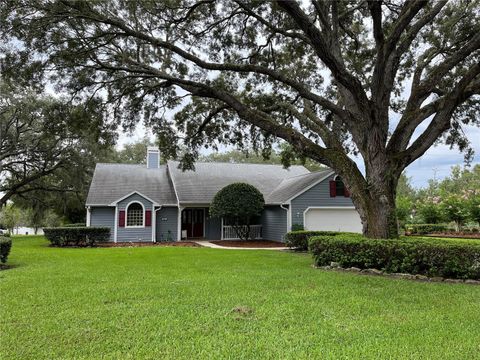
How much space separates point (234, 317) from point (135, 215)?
51.3 feet

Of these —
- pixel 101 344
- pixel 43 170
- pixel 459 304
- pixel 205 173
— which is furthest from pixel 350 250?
pixel 43 170

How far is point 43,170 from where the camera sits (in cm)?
2361

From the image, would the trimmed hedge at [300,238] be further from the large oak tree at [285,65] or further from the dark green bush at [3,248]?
the dark green bush at [3,248]

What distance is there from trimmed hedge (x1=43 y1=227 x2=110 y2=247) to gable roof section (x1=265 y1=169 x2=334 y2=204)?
9.09m

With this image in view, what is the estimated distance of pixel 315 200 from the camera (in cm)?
1866

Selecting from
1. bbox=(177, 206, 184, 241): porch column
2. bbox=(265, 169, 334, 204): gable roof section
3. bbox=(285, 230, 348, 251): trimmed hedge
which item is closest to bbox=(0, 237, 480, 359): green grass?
bbox=(285, 230, 348, 251): trimmed hedge

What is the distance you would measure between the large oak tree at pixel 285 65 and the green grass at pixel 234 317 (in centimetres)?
363

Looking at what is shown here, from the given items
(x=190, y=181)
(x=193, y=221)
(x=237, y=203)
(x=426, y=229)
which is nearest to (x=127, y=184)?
(x=190, y=181)

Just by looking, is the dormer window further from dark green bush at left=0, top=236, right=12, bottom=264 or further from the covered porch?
dark green bush at left=0, top=236, right=12, bottom=264

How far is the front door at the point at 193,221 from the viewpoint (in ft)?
68.8

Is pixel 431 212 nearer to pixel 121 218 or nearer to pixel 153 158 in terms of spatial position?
pixel 153 158

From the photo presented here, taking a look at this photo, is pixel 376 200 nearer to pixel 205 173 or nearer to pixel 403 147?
pixel 403 147

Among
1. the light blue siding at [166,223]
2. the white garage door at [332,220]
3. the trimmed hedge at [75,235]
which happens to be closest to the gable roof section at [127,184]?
the light blue siding at [166,223]

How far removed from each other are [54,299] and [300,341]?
411 centimetres
